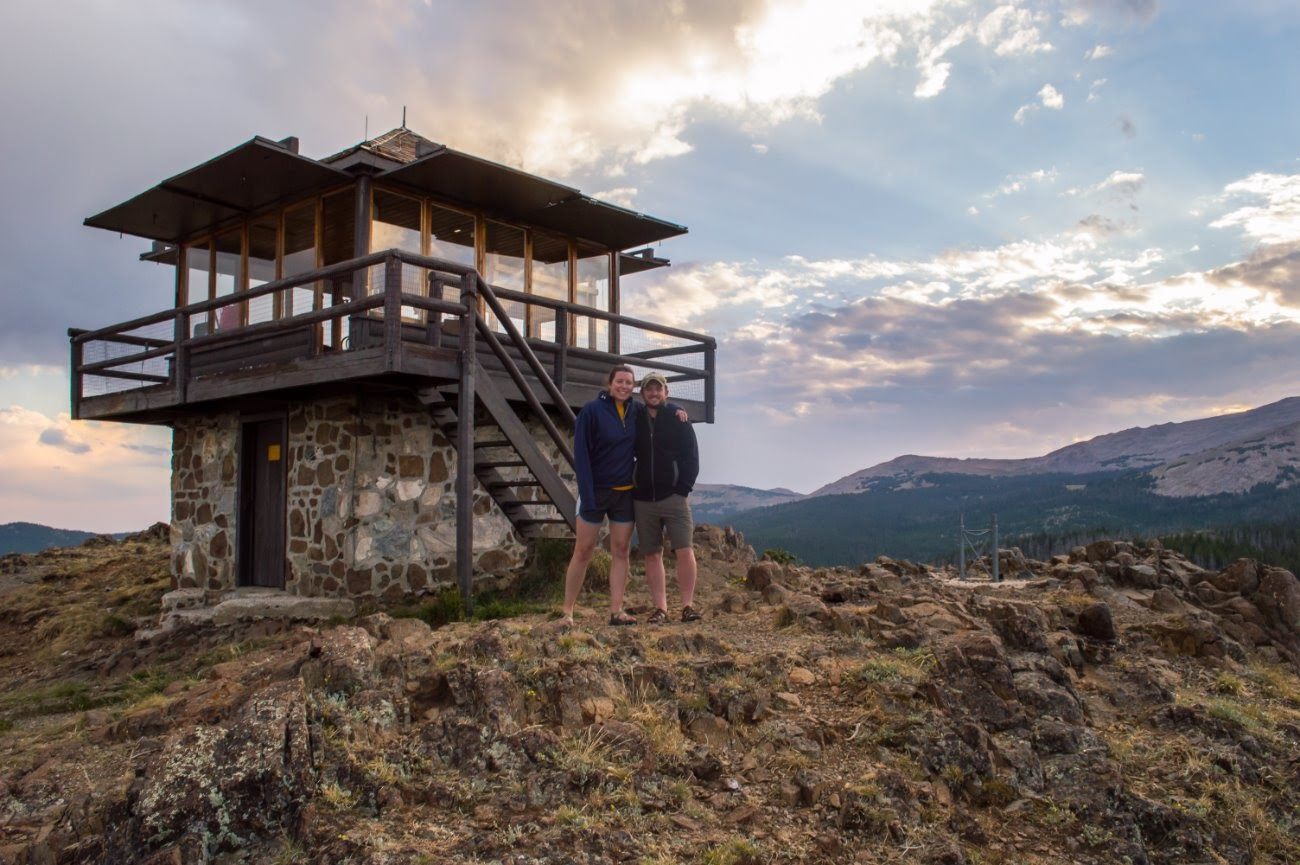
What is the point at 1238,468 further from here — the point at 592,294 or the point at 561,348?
the point at 561,348

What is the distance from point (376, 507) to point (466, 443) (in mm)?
1697

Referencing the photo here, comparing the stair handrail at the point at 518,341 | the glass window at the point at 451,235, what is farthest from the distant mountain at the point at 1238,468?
the stair handrail at the point at 518,341

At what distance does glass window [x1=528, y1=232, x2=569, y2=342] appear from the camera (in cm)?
1351

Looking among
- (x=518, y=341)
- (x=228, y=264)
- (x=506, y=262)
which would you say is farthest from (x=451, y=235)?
(x=228, y=264)

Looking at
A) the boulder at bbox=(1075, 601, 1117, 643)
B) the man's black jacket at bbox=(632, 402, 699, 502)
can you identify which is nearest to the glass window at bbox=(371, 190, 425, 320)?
the man's black jacket at bbox=(632, 402, 699, 502)

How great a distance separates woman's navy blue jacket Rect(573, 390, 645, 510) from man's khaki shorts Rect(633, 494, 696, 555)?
39cm

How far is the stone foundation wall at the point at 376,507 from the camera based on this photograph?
11156 millimetres

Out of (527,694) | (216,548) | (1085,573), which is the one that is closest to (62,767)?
(527,694)

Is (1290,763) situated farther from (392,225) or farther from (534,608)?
(392,225)

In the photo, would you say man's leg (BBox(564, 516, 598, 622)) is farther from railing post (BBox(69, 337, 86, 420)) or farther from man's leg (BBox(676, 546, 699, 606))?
railing post (BBox(69, 337, 86, 420))

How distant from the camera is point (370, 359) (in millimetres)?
9898

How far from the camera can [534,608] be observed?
392 inches

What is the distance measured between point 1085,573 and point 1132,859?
9.20 metres

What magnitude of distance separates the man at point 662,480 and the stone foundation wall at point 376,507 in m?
4.21
